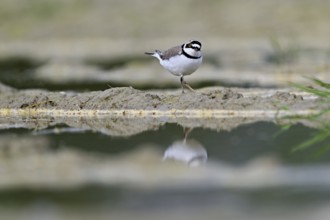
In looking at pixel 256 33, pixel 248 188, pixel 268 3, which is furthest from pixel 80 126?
pixel 268 3

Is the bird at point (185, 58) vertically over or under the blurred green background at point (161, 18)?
under

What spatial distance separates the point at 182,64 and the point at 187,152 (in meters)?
3.63

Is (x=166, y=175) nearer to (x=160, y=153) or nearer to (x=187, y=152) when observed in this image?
(x=160, y=153)

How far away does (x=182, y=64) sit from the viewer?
12.8 metres

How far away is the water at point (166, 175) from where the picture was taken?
6.99 metres

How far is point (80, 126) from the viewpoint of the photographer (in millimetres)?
11430

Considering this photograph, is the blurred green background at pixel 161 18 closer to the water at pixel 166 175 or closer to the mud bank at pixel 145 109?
the mud bank at pixel 145 109

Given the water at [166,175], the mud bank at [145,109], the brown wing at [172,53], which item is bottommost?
the water at [166,175]

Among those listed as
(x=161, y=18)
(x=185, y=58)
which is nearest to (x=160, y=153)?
(x=185, y=58)

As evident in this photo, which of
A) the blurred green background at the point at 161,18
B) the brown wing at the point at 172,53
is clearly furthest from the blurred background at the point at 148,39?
the brown wing at the point at 172,53

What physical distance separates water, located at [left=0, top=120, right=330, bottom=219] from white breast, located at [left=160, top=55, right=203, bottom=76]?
2057 mm

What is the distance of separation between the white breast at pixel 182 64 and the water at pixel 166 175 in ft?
6.75

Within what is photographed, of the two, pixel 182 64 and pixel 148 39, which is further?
pixel 148 39

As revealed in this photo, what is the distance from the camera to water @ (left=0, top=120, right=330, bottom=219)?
6988mm
